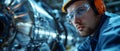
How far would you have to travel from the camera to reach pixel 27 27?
4.57 m

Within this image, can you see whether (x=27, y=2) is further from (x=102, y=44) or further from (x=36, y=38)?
(x=102, y=44)

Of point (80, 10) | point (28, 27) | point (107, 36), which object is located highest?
point (80, 10)

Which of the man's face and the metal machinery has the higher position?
the man's face

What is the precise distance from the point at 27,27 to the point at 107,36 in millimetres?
2801

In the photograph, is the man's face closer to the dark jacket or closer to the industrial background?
the dark jacket

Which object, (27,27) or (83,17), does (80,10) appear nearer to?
(83,17)

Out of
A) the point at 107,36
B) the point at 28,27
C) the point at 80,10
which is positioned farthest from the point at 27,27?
the point at 107,36

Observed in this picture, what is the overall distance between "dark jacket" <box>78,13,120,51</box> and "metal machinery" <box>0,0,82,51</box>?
211 cm

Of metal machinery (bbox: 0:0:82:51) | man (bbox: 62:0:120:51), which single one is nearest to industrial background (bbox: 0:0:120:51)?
metal machinery (bbox: 0:0:82:51)

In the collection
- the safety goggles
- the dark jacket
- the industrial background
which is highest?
the safety goggles

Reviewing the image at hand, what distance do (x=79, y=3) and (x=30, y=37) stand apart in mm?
2528

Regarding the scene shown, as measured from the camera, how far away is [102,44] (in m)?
1.95

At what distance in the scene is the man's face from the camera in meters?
2.17

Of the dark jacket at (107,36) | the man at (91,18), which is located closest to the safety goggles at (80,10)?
the man at (91,18)
